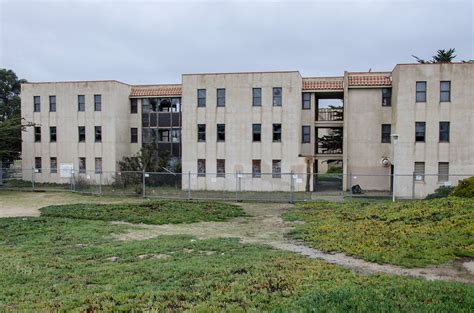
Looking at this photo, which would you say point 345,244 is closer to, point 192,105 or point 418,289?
point 418,289

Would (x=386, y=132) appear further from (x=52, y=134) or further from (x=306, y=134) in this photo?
(x=52, y=134)

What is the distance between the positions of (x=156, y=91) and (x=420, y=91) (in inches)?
891

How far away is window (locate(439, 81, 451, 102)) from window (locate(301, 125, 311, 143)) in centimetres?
1007

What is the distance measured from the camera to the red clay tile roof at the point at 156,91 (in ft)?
119

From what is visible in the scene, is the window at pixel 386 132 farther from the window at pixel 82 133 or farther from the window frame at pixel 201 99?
the window at pixel 82 133

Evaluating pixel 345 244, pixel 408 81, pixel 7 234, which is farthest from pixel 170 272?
pixel 408 81

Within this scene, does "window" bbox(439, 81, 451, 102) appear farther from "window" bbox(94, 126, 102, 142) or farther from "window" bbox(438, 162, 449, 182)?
"window" bbox(94, 126, 102, 142)

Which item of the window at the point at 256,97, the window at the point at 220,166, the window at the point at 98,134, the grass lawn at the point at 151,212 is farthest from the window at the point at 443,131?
the window at the point at 98,134

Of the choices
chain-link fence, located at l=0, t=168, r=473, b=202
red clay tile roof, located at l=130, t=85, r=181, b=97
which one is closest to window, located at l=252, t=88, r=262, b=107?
chain-link fence, located at l=0, t=168, r=473, b=202

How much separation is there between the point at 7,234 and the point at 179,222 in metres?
6.58

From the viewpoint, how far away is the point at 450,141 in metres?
27.8

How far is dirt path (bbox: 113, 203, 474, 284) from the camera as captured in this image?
838 cm

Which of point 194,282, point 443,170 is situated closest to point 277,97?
point 443,170

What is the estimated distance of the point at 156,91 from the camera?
37125mm
